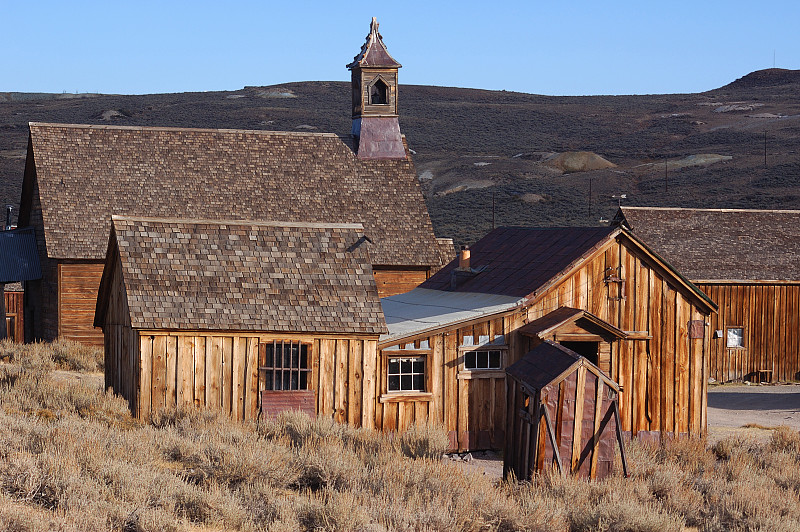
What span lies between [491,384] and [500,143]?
80.9 metres

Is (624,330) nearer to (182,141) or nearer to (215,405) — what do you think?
(215,405)

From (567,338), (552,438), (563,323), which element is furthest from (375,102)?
(552,438)

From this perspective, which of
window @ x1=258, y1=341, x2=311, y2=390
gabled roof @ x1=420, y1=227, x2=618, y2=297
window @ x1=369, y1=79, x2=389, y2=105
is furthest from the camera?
window @ x1=369, y1=79, x2=389, y2=105

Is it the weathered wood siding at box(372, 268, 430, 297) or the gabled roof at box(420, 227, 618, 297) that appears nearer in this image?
the gabled roof at box(420, 227, 618, 297)

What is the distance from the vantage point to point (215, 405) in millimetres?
15406

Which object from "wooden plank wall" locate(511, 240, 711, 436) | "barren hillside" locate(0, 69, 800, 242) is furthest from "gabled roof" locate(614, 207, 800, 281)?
"barren hillside" locate(0, 69, 800, 242)

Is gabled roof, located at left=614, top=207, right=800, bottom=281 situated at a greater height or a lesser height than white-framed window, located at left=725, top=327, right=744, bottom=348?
greater

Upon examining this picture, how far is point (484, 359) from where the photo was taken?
669 inches

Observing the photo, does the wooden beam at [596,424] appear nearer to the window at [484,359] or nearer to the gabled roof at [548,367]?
the gabled roof at [548,367]

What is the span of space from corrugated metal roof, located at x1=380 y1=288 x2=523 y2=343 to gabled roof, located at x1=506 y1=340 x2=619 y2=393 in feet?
7.99

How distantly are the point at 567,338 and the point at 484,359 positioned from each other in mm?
1418

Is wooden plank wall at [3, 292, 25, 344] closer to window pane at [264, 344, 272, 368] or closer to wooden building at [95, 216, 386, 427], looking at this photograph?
wooden building at [95, 216, 386, 427]

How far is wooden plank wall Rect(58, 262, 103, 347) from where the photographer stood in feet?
91.8

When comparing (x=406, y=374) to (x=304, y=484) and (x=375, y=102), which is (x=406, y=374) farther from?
(x=375, y=102)
